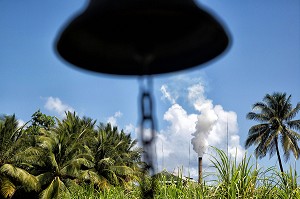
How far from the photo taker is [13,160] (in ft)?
82.4

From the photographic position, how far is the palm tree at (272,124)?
1561 inches

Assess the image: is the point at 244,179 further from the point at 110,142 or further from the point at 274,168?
the point at 110,142

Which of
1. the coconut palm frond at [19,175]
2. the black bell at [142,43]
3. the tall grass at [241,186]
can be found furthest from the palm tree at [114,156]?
the black bell at [142,43]

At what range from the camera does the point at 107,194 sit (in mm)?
9250

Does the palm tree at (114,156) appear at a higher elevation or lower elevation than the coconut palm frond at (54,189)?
higher

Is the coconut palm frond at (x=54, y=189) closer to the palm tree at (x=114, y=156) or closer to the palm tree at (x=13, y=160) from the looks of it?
the palm tree at (x=13, y=160)

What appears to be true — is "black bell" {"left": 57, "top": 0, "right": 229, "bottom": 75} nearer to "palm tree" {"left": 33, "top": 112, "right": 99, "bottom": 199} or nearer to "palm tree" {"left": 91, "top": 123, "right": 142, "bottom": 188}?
"palm tree" {"left": 33, "top": 112, "right": 99, "bottom": 199}

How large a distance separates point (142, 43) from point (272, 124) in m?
40.3

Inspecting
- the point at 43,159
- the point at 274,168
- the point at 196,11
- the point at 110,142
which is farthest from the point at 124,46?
the point at 110,142

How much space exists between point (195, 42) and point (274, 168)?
5.15 meters

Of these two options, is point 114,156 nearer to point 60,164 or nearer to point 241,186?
point 60,164

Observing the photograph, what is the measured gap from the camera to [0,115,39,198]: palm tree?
23.8 metres

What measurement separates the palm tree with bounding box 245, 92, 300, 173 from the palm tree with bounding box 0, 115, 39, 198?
21.2m

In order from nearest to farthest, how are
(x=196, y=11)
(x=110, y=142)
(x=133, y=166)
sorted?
(x=196, y=11), (x=110, y=142), (x=133, y=166)
